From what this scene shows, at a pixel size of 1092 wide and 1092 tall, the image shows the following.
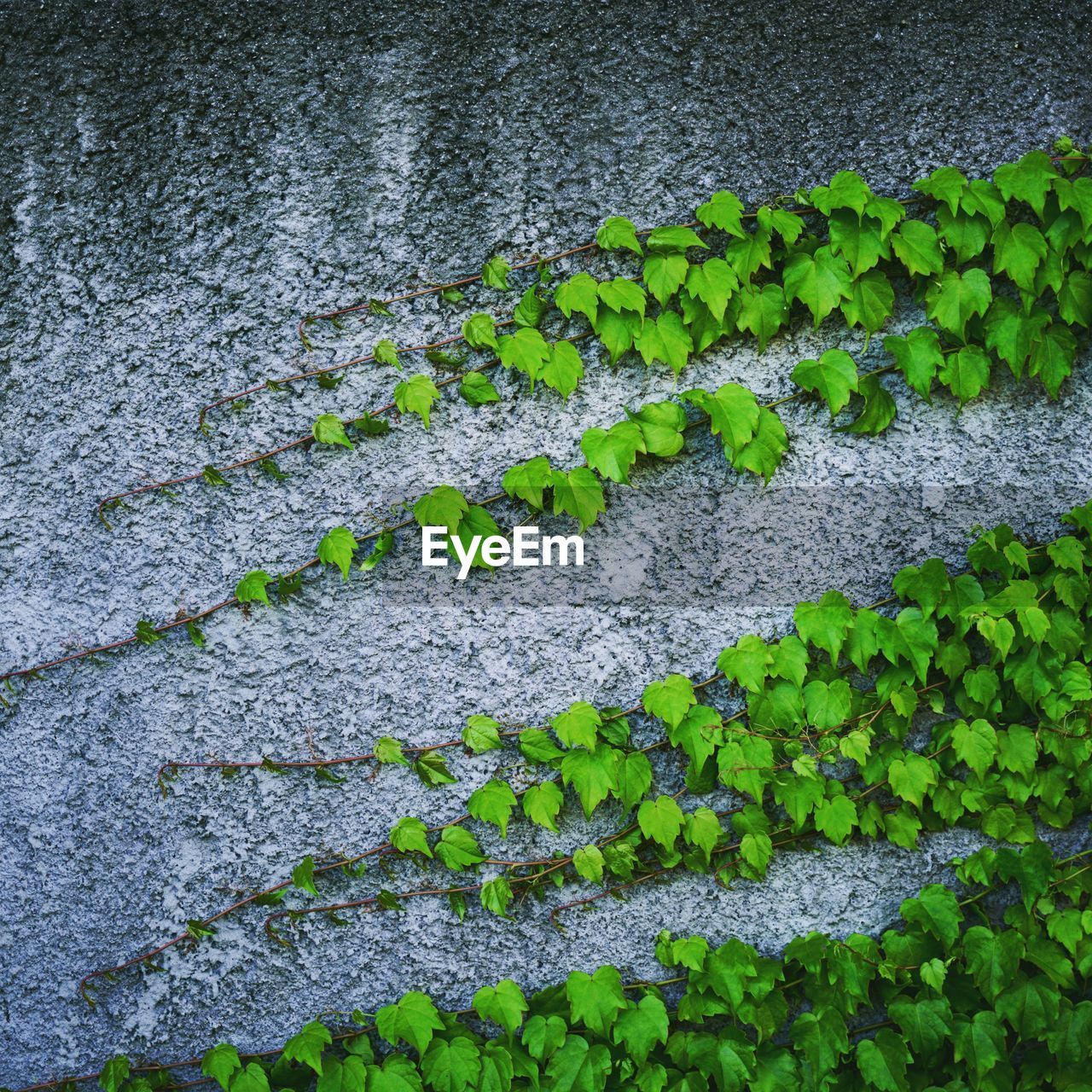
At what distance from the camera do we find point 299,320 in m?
1.79

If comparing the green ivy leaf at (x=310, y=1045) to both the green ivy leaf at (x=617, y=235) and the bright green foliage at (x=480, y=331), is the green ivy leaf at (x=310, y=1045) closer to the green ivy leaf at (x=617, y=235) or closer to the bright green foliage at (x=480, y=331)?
the bright green foliage at (x=480, y=331)

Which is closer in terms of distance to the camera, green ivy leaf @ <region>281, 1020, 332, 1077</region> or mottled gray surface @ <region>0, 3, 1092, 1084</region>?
green ivy leaf @ <region>281, 1020, 332, 1077</region>

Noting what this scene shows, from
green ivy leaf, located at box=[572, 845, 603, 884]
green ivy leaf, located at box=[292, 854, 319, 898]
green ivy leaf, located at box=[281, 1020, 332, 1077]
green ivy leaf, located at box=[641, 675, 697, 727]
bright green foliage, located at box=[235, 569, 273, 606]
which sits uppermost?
bright green foliage, located at box=[235, 569, 273, 606]

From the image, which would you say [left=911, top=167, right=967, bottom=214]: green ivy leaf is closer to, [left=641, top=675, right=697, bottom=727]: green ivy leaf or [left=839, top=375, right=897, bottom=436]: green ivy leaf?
[left=839, top=375, right=897, bottom=436]: green ivy leaf

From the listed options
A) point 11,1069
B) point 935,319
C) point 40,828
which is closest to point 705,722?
point 935,319

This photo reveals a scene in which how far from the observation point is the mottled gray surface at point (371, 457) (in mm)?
1770

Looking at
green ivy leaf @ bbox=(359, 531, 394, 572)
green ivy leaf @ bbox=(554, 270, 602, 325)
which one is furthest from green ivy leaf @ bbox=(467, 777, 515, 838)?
green ivy leaf @ bbox=(554, 270, 602, 325)

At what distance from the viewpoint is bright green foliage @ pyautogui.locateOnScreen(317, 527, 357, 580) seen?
1720 mm

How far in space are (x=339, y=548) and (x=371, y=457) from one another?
234 mm

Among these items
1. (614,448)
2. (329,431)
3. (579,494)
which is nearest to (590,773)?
(579,494)

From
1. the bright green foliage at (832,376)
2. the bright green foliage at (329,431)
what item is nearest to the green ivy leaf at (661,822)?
the bright green foliage at (832,376)

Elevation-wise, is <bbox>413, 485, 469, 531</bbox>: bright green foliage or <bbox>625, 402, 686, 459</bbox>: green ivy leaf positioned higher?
<bbox>625, 402, 686, 459</bbox>: green ivy leaf

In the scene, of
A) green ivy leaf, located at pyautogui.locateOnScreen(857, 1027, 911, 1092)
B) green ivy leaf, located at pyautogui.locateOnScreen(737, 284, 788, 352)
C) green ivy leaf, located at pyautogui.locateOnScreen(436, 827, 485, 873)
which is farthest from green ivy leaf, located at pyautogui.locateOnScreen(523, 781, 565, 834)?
green ivy leaf, located at pyautogui.locateOnScreen(737, 284, 788, 352)

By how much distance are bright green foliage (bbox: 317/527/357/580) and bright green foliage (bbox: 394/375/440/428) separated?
0.32m
